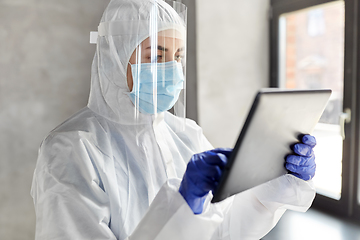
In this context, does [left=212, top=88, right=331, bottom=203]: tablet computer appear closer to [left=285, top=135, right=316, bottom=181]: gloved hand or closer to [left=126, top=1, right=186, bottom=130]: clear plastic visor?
[left=285, top=135, right=316, bottom=181]: gloved hand

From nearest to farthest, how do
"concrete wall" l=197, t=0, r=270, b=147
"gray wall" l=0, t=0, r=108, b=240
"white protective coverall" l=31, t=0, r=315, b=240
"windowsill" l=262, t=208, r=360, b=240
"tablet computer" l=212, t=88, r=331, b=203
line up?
1. "tablet computer" l=212, t=88, r=331, b=203
2. "white protective coverall" l=31, t=0, r=315, b=240
3. "gray wall" l=0, t=0, r=108, b=240
4. "windowsill" l=262, t=208, r=360, b=240
5. "concrete wall" l=197, t=0, r=270, b=147

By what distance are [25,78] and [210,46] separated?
3.45 ft

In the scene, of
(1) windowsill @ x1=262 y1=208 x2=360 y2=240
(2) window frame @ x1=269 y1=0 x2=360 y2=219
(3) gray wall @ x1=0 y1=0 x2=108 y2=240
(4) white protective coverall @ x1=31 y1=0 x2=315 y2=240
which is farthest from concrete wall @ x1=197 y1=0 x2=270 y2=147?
(4) white protective coverall @ x1=31 y1=0 x2=315 y2=240

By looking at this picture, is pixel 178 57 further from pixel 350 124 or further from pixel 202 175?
pixel 350 124

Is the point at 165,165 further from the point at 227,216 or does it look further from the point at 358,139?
the point at 358,139

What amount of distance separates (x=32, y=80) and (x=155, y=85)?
0.76 m

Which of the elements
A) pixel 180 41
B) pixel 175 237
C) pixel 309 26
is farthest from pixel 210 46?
pixel 175 237

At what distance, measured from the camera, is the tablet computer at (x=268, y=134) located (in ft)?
1.78

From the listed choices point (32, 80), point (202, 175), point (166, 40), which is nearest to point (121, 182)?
point (202, 175)

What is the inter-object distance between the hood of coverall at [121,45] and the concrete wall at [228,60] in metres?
1.05

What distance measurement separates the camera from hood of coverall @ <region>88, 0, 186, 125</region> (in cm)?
72

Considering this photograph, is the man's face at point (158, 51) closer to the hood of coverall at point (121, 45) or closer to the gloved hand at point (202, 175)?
the hood of coverall at point (121, 45)

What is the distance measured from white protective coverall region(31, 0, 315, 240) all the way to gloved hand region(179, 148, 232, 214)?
0.02 metres

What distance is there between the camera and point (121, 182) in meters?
0.77
